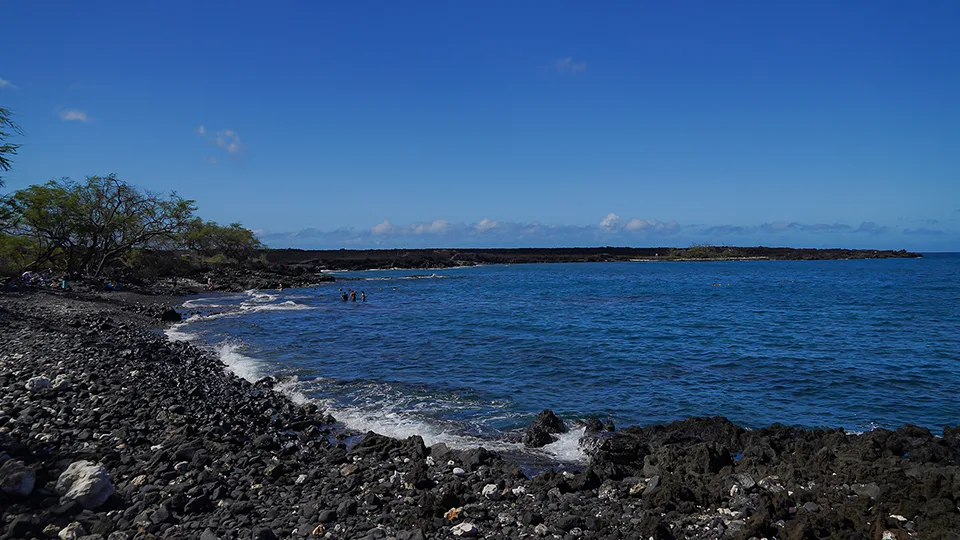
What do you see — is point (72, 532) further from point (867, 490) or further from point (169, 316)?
point (169, 316)

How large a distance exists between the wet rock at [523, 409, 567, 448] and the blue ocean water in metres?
0.49

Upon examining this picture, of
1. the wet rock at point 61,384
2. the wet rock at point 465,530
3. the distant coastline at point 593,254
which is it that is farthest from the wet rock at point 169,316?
the distant coastline at point 593,254

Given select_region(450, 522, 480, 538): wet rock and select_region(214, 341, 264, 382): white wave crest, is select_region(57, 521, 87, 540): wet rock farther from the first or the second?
select_region(214, 341, 264, 382): white wave crest

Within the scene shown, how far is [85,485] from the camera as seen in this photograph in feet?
23.1

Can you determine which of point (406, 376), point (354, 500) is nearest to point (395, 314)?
point (406, 376)

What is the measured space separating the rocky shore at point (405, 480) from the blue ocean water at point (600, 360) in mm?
2100

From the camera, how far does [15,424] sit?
9.52m


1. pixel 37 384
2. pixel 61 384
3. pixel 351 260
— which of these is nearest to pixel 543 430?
pixel 61 384

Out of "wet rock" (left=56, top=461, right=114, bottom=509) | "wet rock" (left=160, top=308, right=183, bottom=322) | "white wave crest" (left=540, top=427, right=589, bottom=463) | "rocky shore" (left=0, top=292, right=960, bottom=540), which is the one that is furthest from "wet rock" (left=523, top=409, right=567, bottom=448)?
"wet rock" (left=160, top=308, right=183, bottom=322)

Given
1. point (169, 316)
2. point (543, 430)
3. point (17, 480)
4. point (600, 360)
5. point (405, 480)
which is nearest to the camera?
point (17, 480)

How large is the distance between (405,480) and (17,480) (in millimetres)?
4920

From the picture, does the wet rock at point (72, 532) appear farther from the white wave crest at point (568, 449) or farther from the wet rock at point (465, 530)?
Result: the white wave crest at point (568, 449)

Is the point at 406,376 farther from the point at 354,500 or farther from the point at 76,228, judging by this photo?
the point at 76,228

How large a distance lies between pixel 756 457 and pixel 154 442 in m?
10.3
